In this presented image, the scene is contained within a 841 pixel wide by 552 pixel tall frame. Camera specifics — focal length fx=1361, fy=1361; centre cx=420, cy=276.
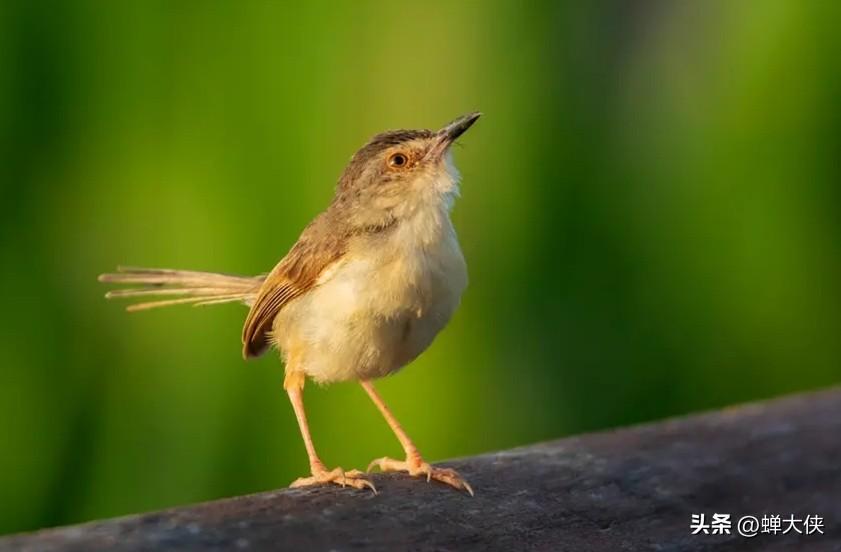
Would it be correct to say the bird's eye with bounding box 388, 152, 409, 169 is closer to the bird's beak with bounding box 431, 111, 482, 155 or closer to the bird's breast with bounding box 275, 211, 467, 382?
the bird's beak with bounding box 431, 111, 482, 155

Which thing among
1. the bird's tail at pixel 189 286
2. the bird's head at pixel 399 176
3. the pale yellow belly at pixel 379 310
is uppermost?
the bird's head at pixel 399 176

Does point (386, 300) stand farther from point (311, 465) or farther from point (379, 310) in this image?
point (311, 465)

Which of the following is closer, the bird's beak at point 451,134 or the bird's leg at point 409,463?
the bird's leg at point 409,463

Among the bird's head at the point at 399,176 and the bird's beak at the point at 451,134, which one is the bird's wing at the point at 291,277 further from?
the bird's beak at the point at 451,134

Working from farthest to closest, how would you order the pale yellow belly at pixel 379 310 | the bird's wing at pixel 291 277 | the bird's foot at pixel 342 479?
the bird's wing at pixel 291 277, the pale yellow belly at pixel 379 310, the bird's foot at pixel 342 479

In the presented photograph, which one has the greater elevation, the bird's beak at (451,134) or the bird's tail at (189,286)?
the bird's beak at (451,134)

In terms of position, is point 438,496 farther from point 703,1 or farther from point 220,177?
point 703,1

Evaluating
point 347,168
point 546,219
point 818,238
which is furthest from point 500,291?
point 818,238

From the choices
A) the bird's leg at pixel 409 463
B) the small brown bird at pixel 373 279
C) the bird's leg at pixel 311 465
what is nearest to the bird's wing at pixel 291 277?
the small brown bird at pixel 373 279
